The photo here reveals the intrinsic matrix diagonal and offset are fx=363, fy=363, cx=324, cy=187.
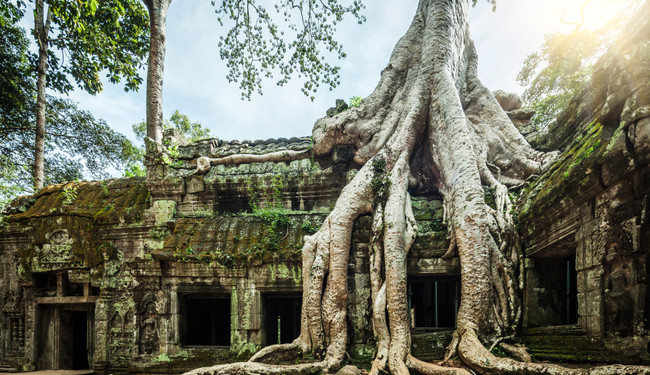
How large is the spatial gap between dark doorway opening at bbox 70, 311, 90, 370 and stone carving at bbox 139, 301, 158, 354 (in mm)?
2601

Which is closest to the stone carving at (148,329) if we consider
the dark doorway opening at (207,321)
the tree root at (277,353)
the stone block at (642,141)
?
the dark doorway opening at (207,321)

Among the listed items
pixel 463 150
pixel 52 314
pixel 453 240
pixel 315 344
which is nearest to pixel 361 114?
pixel 463 150

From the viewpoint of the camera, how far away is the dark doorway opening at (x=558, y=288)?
3994 mm

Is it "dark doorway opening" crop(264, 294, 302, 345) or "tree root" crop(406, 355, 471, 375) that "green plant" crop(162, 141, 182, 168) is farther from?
"tree root" crop(406, 355, 471, 375)

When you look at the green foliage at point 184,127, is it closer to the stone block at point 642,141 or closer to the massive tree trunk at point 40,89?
the massive tree trunk at point 40,89

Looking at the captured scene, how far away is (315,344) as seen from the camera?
441cm

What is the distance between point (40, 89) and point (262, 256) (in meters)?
8.85

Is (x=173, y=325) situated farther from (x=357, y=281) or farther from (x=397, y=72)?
(x=397, y=72)

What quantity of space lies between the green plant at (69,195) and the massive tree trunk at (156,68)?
2.10m

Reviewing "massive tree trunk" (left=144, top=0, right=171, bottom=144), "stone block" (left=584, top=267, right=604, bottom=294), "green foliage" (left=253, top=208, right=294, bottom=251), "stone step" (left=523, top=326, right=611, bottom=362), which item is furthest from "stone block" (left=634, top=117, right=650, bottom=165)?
"massive tree trunk" (left=144, top=0, right=171, bottom=144)

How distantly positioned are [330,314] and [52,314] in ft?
19.4

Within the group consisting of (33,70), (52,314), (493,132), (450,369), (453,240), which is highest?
(33,70)

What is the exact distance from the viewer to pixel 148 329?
5.71 meters

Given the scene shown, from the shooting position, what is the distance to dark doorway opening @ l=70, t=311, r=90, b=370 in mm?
7250
